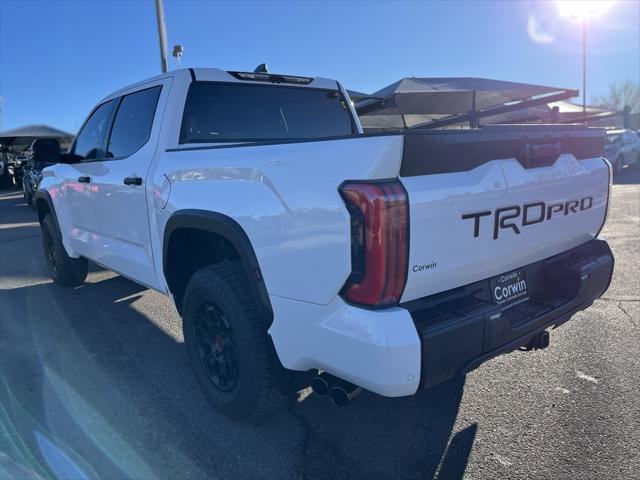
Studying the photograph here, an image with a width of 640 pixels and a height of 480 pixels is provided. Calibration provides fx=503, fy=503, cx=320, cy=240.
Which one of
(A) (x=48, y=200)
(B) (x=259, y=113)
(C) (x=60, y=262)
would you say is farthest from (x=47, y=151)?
(B) (x=259, y=113)

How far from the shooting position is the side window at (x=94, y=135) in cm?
443

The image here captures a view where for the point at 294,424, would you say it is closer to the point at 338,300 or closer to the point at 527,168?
the point at 338,300

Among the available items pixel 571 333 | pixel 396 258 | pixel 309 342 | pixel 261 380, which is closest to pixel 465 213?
pixel 396 258

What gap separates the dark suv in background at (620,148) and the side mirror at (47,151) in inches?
649

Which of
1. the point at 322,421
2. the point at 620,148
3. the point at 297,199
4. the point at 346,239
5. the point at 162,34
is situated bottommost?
the point at 322,421

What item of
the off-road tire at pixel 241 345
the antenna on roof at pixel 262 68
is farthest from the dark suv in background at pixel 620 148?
the off-road tire at pixel 241 345

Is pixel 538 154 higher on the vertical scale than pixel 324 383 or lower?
higher

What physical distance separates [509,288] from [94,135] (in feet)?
12.8

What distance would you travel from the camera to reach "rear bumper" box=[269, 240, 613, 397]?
195 cm

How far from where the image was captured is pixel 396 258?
1.96 metres

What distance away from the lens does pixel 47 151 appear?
4.75 metres

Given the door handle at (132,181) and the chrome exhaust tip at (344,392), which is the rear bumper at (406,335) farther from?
the door handle at (132,181)

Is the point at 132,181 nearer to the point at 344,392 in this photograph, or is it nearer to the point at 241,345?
the point at 241,345

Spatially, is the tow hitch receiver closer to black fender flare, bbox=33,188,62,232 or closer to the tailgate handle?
the tailgate handle
